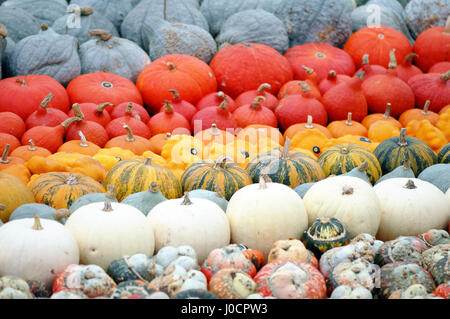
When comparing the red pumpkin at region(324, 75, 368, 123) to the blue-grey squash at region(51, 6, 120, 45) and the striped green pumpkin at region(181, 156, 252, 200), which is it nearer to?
the striped green pumpkin at region(181, 156, 252, 200)

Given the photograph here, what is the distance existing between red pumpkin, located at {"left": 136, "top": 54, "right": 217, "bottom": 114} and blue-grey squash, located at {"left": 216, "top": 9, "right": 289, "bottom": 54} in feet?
2.87

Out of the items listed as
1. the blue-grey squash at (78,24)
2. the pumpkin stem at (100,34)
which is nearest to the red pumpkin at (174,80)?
the pumpkin stem at (100,34)

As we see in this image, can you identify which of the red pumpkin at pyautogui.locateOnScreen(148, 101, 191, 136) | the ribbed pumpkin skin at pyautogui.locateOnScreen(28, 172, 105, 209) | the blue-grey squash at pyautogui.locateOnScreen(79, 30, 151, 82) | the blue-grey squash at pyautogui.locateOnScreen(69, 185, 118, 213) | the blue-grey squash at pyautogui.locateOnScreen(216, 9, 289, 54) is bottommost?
the red pumpkin at pyautogui.locateOnScreen(148, 101, 191, 136)

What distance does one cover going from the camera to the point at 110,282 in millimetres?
2682

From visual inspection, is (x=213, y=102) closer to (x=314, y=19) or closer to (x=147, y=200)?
(x=314, y=19)

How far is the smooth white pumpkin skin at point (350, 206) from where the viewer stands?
11.4ft

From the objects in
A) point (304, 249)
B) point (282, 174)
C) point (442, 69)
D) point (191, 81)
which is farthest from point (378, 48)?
point (304, 249)

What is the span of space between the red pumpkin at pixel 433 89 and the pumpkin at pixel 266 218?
12.8ft

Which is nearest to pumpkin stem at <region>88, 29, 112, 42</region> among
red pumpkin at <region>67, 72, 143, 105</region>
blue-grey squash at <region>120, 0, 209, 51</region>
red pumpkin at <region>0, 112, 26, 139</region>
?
red pumpkin at <region>67, 72, 143, 105</region>

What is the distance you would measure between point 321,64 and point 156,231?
182 inches

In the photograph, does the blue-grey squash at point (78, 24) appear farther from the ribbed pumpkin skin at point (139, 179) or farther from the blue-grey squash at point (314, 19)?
the ribbed pumpkin skin at point (139, 179)

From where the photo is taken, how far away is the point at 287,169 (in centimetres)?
436

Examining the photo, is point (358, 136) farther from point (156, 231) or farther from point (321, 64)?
point (156, 231)

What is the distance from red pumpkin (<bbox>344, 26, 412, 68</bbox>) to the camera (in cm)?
769
